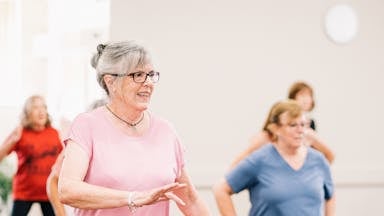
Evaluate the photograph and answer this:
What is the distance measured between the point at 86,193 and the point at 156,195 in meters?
0.19

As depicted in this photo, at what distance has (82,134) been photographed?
6.77 ft

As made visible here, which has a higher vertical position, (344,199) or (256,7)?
(256,7)

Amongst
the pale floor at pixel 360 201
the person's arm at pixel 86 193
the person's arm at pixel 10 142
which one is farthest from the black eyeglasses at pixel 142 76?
the pale floor at pixel 360 201

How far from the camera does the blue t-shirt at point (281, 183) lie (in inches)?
126

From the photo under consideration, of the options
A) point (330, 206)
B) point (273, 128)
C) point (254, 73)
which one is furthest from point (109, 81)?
point (254, 73)

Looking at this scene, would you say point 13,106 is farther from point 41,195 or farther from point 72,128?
point 72,128

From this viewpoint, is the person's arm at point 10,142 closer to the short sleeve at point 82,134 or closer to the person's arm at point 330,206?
the person's arm at point 330,206

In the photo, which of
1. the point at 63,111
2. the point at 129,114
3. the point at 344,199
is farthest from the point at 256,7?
the point at 129,114

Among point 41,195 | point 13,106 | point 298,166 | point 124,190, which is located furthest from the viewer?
point 13,106

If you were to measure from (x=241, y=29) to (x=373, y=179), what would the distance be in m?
1.46

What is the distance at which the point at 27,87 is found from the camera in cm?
640

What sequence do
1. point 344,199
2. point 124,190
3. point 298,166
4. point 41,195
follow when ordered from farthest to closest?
point 344,199
point 41,195
point 298,166
point 124,190

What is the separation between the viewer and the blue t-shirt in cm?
319

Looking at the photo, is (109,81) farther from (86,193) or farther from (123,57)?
(86,193)
